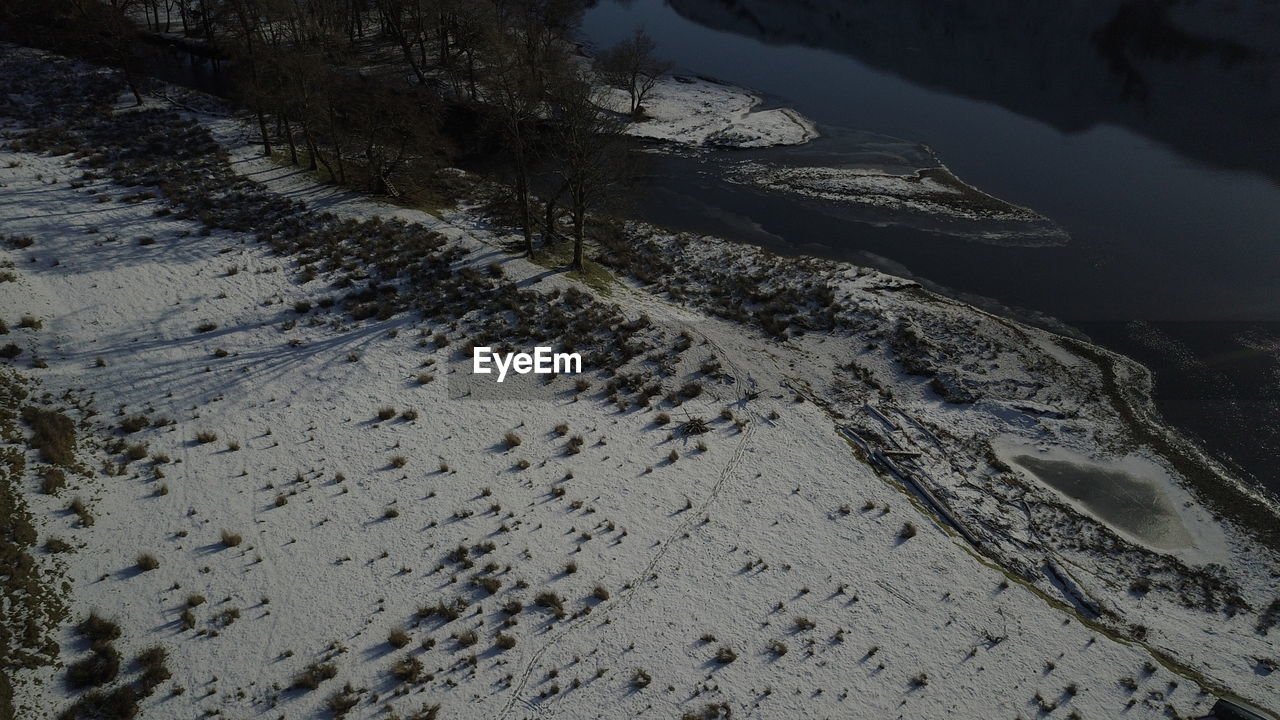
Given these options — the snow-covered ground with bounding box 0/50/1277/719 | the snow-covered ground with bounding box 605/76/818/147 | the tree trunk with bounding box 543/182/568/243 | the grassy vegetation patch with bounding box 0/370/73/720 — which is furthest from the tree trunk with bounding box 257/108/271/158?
the grassy vegetation patch with bounding box 0/370/73/720

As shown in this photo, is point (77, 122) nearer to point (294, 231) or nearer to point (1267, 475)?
point (294, 231)

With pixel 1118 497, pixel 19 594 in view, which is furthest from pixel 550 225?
pixel 1118 497

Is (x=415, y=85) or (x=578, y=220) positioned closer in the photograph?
(x=578, y=220)

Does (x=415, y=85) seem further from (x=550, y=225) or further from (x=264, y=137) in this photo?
(x=550, y=225)

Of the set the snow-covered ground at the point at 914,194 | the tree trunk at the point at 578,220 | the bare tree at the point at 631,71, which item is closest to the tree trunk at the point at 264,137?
the tree trunk at the point at 578,220

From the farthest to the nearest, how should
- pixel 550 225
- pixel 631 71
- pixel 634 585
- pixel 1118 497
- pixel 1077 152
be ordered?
pixel 631 71 < pixel 1077 152 < pixel 550 225 < pixel 1118 497 < pixel 634 585

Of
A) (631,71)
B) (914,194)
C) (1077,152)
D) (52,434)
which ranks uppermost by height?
(631,71)

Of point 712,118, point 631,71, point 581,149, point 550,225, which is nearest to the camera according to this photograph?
point 581,149

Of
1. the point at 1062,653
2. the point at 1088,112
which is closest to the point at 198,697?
the point at 1062,653
